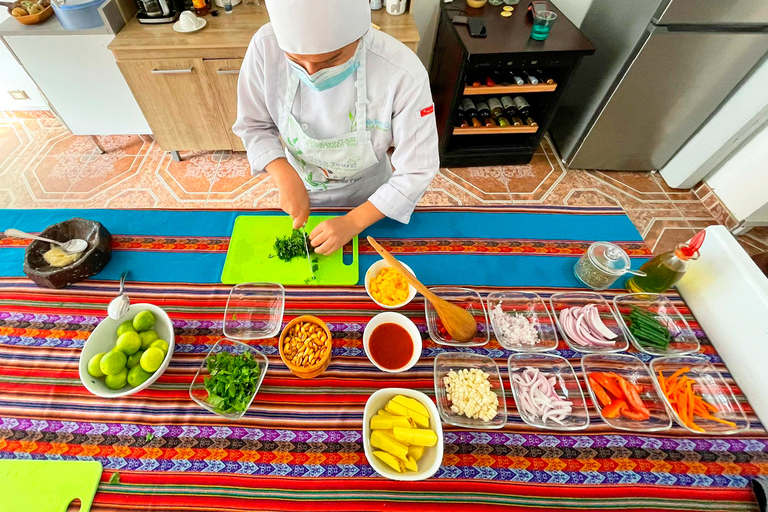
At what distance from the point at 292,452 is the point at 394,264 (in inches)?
19.4

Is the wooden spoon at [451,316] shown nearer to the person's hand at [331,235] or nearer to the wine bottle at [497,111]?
the person's hand at [331,235]

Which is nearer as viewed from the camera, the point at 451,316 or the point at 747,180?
the point at 451,316

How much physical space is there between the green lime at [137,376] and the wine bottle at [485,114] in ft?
7.21

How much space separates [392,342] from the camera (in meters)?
0.90

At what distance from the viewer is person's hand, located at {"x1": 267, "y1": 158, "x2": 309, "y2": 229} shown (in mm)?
1043

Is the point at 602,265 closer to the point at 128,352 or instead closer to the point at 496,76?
the point at 128,352

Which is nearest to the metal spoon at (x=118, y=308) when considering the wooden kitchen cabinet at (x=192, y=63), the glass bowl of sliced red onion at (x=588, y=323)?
the glass bowl of sliced red onion at (x=588, y=323)

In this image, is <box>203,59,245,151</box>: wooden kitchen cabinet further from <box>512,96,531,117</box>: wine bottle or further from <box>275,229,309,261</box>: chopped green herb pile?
<box>512,96,531,117</box>: wine bottle

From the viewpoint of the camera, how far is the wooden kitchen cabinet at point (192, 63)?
6.07 ft

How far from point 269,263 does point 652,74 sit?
7.35 ft

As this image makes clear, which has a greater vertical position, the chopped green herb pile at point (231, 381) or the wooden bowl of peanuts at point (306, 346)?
the wooden bowl of peanuts at point (306, 346)

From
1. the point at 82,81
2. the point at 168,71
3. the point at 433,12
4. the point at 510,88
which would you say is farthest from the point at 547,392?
the point at 82,81

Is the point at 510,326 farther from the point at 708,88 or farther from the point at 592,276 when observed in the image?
the point at 708,88

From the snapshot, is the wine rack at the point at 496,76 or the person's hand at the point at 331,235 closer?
the person's hand at the point at 331,235
